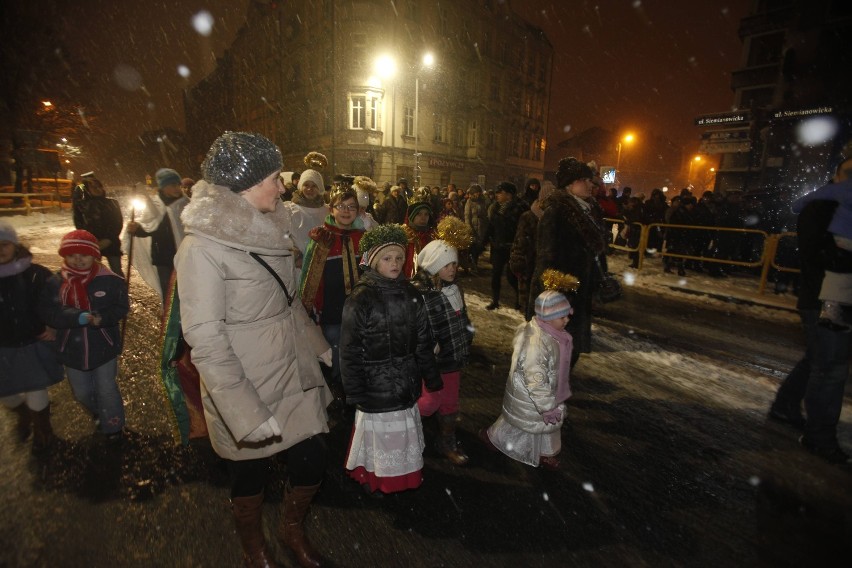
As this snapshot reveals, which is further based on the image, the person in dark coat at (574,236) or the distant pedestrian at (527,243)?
the distant pedestrian at (527,243)

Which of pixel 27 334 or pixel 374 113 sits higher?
pixel 374 113

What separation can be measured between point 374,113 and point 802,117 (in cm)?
2704

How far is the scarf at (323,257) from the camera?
3.78 m

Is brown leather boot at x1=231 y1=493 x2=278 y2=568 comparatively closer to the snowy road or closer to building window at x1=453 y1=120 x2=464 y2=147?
the snowy road

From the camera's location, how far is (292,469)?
2.29 metres

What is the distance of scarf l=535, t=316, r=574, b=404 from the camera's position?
3196 mm

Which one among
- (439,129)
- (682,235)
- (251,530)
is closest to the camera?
(251,530)

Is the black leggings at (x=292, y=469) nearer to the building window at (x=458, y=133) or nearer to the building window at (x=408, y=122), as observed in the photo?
the building window at (x=408, y=122)

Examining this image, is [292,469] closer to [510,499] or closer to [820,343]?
[510,499]

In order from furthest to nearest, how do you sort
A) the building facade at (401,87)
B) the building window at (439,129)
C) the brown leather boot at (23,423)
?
the building window at (439,129), the building facade at (401,87), the brown leather boot at (23,423)

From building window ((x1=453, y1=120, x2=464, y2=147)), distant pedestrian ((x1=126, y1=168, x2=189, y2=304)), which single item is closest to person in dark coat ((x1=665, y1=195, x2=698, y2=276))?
distant pedestrian ((x1=126, y1=168, x2=189, y2=304))

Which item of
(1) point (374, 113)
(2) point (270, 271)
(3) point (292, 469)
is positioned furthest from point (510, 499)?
(1) point (374, 113)

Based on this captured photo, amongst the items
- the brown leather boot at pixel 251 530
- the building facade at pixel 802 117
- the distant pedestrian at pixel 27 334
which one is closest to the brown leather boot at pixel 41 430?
the distant pedestrian at pixel 27 334

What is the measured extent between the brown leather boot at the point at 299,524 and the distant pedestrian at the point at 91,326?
6.44 ft
